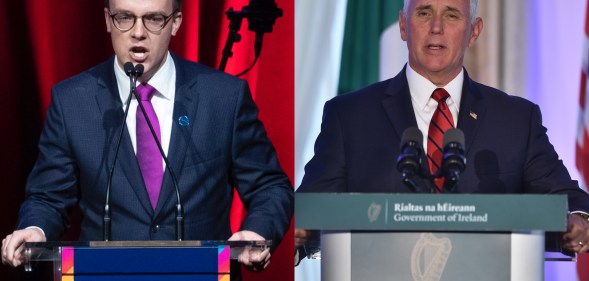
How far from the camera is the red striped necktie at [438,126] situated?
3.61 m

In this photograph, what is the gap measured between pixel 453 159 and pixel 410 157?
11 centimetres

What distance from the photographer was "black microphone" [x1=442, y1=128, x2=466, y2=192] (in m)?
2.58

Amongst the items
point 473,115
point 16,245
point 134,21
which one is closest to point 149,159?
point 134,21

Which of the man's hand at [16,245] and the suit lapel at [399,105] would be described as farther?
the suit lapel at [399,105]

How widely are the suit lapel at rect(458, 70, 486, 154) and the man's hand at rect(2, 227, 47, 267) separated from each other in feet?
→ 4.90

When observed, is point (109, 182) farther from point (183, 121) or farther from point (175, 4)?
point (175, 4)

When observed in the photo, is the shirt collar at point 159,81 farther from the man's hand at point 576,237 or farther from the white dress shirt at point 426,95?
the man's hand at point 576,237

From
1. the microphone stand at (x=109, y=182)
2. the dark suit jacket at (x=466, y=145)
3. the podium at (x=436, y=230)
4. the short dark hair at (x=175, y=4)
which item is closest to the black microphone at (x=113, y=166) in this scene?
the microphone stand at (x=109, y=182)

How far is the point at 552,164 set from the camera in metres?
3.57

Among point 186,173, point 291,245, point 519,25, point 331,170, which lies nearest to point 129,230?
point 186,173

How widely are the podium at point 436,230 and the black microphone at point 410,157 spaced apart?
13cm

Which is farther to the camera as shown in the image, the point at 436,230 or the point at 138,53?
the point at 138,53

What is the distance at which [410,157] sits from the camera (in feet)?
8.45

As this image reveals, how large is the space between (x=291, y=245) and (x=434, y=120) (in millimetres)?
1097
